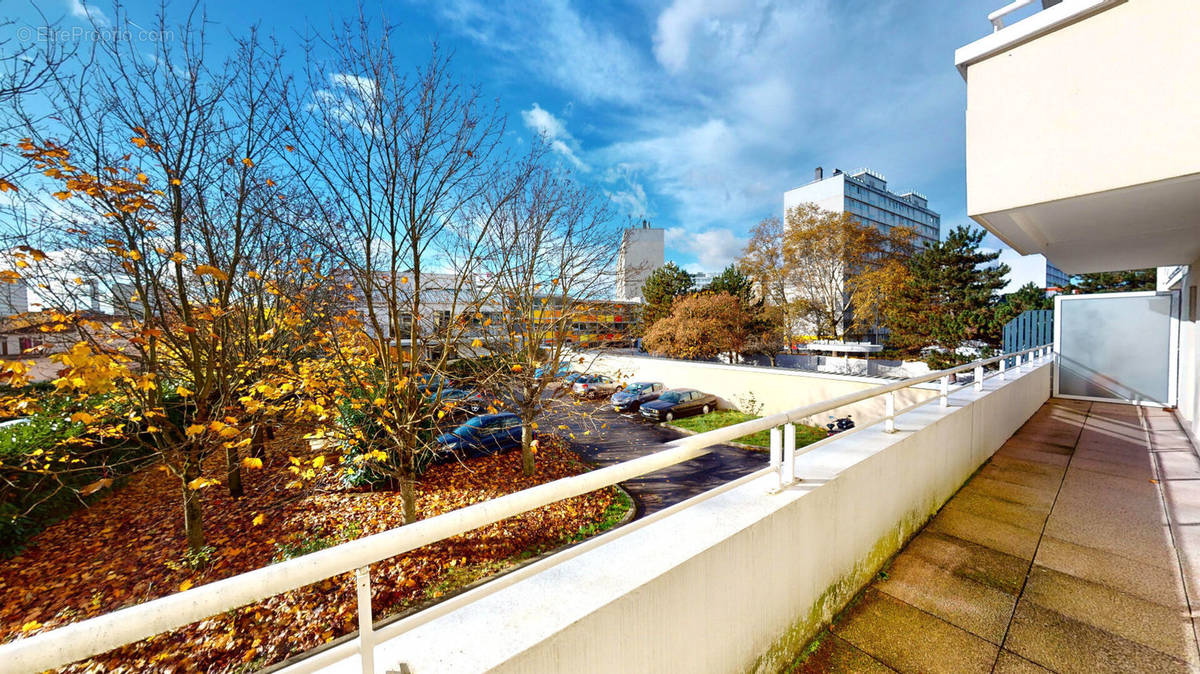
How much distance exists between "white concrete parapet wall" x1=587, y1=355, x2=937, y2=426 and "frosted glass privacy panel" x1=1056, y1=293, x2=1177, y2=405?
2505mm

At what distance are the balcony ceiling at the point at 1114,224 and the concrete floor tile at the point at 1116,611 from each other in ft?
8.90

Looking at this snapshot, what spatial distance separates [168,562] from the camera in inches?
197

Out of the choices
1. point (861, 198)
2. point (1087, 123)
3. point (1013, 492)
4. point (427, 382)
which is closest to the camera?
point (1087, 123)

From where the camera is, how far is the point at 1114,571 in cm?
275

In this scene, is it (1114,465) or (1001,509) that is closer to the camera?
(1001,509)

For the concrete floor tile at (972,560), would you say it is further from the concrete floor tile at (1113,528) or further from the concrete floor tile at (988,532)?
the concrete floor tile at (1113,528)

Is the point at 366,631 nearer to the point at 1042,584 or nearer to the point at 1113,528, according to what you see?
the point at 1042,584

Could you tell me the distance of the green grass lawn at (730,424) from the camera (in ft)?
37.3

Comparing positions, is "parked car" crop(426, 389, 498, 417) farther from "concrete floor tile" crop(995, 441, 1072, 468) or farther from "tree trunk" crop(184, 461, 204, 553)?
"concrete floor tile" crop(995, 441, 1072, 468)

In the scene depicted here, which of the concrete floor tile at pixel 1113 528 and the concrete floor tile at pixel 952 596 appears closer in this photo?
the concrete floor tile at pixel 952 596

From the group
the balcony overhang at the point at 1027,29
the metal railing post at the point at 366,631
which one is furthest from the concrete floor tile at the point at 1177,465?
the metal railing post at the point at 366,631

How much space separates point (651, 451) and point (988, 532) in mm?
8232

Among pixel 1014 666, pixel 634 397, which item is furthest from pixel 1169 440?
pixel 634 397

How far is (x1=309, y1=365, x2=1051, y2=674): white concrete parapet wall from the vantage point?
1193mm
